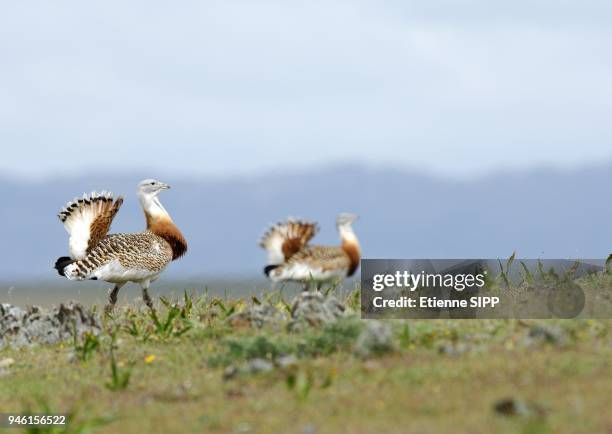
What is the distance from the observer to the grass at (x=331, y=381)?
9008 millimetres

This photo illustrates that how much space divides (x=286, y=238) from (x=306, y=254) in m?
0.51

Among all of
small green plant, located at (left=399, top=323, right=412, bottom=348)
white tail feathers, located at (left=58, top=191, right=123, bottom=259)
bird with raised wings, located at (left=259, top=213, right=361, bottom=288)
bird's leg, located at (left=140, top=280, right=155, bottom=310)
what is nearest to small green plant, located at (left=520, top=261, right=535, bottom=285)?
bird with raised wings, located at (left=259, top=213, right=361, bottom=288)

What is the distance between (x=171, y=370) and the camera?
42.6 feet

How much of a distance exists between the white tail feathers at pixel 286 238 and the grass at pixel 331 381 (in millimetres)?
3000

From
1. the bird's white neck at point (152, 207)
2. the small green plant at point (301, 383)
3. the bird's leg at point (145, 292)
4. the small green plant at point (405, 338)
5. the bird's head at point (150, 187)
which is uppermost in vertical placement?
the bird's head at point (150, 187)

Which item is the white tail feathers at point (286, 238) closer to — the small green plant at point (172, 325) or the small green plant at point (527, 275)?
the small green plant at point (172, 325)

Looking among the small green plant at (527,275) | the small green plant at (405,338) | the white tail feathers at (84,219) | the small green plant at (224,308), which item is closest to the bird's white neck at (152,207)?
the white tail feathers at (84,219)

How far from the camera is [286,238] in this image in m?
17.7

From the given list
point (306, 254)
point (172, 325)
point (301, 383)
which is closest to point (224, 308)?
point (172, 325)

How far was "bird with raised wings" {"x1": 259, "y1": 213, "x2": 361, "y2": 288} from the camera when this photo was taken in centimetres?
1744

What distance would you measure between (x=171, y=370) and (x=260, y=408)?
137 inches

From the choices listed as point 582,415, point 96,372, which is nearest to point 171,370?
point 96,372

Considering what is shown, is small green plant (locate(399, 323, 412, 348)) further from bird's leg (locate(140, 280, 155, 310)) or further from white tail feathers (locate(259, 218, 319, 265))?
bird's leg (locate(140, 280, 155, 310))

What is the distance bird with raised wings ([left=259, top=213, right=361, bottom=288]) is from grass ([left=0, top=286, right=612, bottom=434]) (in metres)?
2.85
